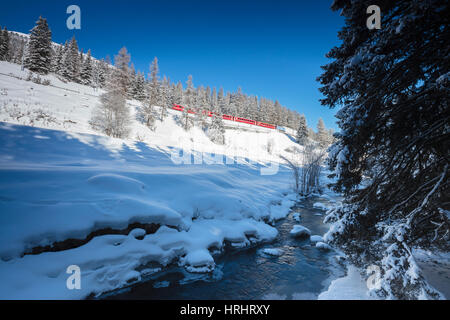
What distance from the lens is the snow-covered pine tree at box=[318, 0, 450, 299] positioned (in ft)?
9.96

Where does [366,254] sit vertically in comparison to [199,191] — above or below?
below

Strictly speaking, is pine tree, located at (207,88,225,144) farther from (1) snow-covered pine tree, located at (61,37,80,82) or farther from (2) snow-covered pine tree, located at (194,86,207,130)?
(1) snow-covered pine tree, located at (61,37,80,82)

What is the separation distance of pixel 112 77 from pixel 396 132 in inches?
1183

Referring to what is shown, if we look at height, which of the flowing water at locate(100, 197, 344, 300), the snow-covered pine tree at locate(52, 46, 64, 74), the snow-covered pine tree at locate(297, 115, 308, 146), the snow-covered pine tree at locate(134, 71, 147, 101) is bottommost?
the flowing water at locate(100, 197, 344, 300)

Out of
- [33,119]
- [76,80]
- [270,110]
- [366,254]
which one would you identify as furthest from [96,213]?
[270,110]

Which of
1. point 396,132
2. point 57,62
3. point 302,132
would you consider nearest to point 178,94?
point 57,62

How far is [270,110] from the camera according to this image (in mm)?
66875

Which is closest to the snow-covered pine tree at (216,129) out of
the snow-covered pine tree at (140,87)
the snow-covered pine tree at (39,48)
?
the snow-covered pine tree at (140,87)

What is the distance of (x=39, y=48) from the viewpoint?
103 ft

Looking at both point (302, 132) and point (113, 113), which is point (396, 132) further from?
point (302, 132)

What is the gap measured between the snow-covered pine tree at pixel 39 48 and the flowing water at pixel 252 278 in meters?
45.6

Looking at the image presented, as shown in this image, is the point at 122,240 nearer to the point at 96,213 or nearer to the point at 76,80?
the point at 96,213

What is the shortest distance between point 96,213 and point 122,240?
1087 mm

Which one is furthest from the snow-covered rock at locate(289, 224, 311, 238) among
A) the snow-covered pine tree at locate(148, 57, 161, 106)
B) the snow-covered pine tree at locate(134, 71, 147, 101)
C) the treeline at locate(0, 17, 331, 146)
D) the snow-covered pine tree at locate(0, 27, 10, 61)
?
the snow-covered pine tree at locate(0, 27, 10, 61)
